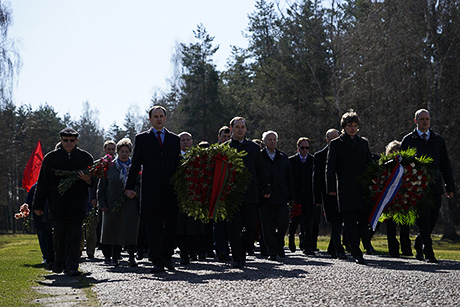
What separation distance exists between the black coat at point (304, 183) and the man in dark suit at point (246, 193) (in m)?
3.85

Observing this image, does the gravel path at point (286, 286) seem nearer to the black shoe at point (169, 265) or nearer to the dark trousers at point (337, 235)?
the black shoe at point (169, 265)

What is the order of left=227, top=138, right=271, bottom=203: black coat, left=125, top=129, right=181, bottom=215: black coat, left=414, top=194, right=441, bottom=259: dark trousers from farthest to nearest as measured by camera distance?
left=414, top=194, right=441, bottom=259: dark trousers → left=227, top=138, right=271, bottom=203: black coat → left=125, top=129, right=181, bottom=215: black coat

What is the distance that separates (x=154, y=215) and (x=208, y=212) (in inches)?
31.8

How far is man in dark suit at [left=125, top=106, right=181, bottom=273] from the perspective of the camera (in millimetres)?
9836

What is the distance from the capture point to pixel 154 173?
991cm

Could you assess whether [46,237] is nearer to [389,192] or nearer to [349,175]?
[349,175]

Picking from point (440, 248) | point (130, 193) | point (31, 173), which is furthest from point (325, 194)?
point (440, 248)


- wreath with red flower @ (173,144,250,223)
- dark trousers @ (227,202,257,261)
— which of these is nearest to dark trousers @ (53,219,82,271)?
wreath with red flower @ (173,144,250,223)

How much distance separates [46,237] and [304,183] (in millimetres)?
5551

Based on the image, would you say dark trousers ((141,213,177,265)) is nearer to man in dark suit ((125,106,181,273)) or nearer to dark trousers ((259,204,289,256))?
man in dark suit ((125,106,181,273))

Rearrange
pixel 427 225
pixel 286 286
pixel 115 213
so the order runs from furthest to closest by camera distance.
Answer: pixel 115 213, pixel 427 225, pixel 286 286

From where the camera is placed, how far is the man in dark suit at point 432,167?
11.3m

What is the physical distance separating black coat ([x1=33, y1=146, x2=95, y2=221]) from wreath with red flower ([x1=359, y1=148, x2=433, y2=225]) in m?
4.47

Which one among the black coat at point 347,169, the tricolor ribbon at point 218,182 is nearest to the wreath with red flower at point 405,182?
the black coat at point 347,169
